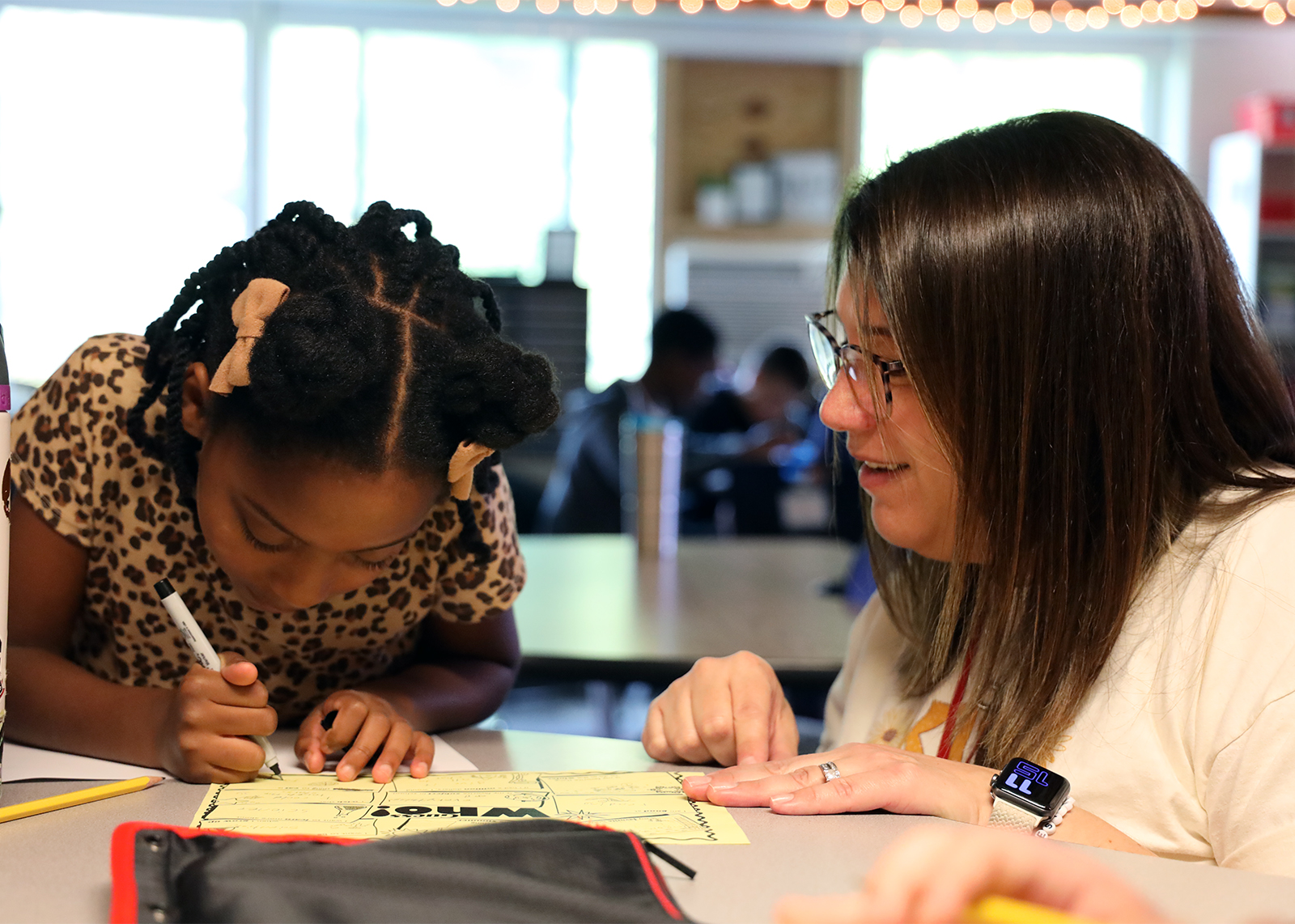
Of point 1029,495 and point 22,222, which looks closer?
point 1029,495

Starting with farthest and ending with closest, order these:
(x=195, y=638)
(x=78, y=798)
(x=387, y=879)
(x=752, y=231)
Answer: (x=752, y=231)
(x=195, y=638)
(x=78, y=798)
(x=387, y=879)

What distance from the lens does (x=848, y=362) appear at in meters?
1.06

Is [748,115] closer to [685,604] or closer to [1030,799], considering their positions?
[685,604]

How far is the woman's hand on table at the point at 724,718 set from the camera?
982 millimetres

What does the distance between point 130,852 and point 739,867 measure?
1.06 feet

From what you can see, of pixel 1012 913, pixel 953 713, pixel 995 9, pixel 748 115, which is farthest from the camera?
pixel 748 115

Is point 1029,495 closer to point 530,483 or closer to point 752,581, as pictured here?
point 752,581

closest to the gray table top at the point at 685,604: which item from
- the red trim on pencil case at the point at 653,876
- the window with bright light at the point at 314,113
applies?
the red trim on pencil case at the point at 653,876

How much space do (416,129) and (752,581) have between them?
13.3 ft

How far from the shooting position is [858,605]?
1.93 meters

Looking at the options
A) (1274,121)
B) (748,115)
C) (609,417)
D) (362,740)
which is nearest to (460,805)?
(362,740)

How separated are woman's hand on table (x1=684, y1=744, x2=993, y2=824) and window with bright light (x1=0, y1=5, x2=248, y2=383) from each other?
5.03 meters

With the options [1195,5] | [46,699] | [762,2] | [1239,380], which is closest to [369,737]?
[46,699]

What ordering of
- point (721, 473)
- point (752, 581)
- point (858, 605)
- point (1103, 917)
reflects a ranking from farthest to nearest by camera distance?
point (721, 473) < point (752, 581) < point (858, 605) < point (1103, 917)
